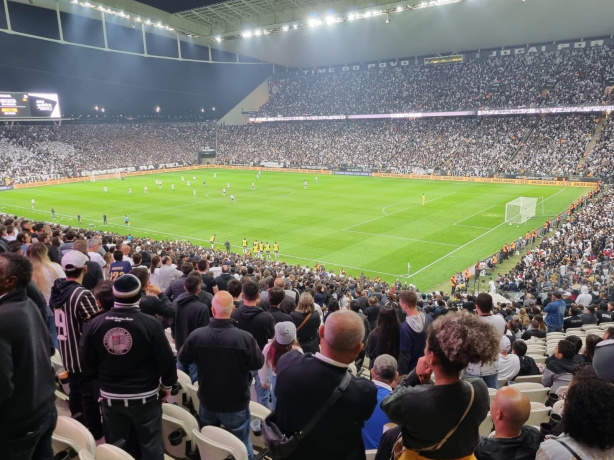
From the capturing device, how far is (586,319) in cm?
1196

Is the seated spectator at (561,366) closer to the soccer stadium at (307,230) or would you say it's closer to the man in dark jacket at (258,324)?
the soccer stadium at (307,230)

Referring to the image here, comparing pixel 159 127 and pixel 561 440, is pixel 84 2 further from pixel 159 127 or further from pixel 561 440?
pixel 561 440

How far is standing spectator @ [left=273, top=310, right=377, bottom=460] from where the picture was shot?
3.19 m

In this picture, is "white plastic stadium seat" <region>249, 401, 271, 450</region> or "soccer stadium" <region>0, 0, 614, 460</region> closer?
"soccer stadium" <region>0, 0, 614, 460</region>

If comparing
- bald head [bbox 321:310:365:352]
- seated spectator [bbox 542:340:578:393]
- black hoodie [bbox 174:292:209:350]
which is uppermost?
bald head [bbox 321:310:365:352]

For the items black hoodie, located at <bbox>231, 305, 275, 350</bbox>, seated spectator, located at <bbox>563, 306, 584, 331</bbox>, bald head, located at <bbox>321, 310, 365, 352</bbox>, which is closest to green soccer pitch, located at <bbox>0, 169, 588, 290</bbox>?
seated spectator, located at <bbox>563, 306, 584, 331</bbox>

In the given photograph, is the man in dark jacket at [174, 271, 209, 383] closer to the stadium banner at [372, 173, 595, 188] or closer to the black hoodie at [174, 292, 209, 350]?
the black hoodie at [174, 292, 209, 350]


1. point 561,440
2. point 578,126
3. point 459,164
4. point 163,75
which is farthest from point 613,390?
A: point 163,75

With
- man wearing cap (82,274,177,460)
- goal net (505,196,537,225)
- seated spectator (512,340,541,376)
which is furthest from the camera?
goal net (505,196,537,225)

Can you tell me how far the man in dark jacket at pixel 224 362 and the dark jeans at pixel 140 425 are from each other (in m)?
0.50

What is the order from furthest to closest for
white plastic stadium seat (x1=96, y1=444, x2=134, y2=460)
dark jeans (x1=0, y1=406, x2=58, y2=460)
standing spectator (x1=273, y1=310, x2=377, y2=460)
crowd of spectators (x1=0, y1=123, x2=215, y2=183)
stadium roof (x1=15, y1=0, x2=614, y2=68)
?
crowd of spectators (x1=0, y1=123, x2=215, y2=183) < stadium roof (x1=15, y1=0, x2=614, y2=68) < white plastic stadium seat (x1=96, y1=444, x2=134, y2=460) < dark jeans (x1=0, y1=406, x2=58, y2=460) < standing spectator (x1=273, y1=310, x2=377, y2=460)

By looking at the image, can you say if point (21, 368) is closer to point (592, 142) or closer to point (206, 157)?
point (592, 142)

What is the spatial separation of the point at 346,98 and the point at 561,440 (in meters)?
84.0

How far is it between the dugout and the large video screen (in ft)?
73.3
